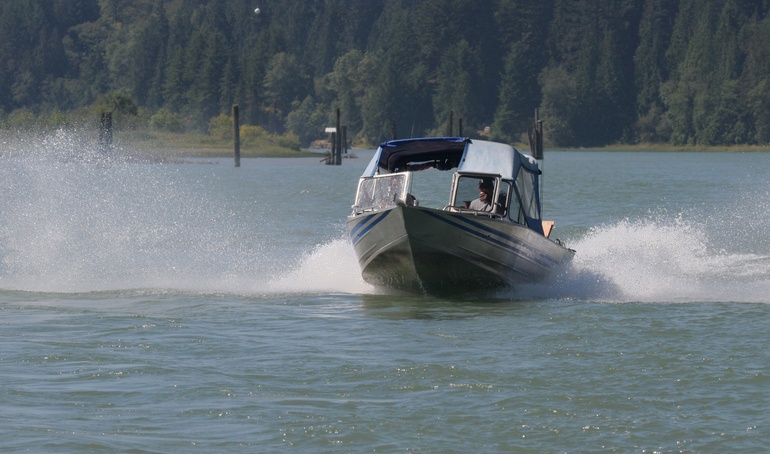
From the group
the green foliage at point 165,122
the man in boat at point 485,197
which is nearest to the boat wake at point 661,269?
the man in boat at point 485,197

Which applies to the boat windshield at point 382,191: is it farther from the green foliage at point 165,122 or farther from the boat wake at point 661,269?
the green foliage at point 165,122

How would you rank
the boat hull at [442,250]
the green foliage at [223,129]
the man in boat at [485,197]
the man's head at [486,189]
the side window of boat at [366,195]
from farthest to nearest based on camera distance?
the green foliage at [223,129]
the side window of boat at [366,195]
the man's head at [486,189]
the man in boat at [485,197]
the boat hull at [442,250]

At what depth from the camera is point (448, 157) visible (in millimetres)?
22312

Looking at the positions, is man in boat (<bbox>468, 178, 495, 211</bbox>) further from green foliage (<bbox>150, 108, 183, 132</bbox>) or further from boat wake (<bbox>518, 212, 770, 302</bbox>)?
green foliage (<bbox>150, 108, 183, 132</bbox>)

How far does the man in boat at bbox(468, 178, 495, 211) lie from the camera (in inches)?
782

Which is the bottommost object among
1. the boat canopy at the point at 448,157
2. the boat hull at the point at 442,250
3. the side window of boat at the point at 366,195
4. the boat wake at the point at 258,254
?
the boat wake at the point at 258,254

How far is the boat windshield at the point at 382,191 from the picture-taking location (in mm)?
19859

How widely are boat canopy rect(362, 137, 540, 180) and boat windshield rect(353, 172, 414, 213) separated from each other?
0.31 metres

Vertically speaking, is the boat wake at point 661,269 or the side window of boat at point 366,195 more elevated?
the side window of boat at point 366,195

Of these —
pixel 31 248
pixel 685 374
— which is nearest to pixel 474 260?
pixel 685 374

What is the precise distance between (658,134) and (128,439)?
530 ft

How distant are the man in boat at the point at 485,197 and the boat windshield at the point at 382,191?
105 centimetres

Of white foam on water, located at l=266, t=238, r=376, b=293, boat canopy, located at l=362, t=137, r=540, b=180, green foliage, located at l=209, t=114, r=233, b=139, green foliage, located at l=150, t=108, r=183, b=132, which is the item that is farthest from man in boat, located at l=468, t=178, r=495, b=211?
green foliage, located at l=150, t=108, r=183, b=132

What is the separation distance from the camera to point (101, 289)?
21531mm
